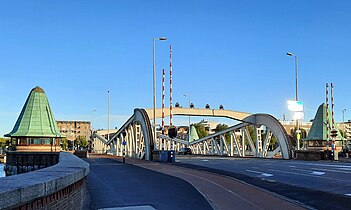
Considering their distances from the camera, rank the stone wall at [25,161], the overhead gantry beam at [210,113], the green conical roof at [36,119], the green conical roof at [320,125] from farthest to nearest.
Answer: the overhead gantry beam at [210,113]
the green conical roof at [36,119]
the green conical roof at [320,125]
the stone wall at [25,161]

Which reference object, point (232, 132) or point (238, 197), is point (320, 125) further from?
point (238, 197)

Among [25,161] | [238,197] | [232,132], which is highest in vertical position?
[232,132]

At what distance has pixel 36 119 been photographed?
57438 mm

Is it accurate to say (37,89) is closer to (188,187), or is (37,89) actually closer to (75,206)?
(188,187)

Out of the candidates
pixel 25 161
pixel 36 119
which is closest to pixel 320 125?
pixel 25 161

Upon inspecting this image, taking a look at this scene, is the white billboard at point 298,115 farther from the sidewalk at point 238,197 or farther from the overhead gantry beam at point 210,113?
the sidewalk at point 238,197

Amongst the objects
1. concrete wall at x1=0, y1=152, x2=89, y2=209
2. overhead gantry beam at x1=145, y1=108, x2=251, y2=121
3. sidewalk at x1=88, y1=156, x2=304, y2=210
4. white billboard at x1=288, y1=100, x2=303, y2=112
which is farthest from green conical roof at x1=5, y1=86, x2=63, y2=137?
concrete wall at x1=0, y1=152, x2=89, y2=209

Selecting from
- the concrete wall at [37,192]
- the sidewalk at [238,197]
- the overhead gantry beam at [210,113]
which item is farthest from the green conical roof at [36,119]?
the concrete wall at [37,192]

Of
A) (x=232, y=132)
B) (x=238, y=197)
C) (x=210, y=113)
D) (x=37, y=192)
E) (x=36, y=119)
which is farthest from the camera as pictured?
(x=232, y=132)

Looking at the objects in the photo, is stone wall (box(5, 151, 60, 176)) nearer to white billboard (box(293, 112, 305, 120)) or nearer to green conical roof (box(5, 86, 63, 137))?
green conical roof (box(5, 86, 63, 137))

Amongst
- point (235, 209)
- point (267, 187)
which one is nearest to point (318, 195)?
point (267, 187)

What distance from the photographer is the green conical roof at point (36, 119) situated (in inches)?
2202

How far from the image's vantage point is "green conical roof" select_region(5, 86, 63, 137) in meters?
55.9

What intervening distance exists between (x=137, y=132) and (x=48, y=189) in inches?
2221
